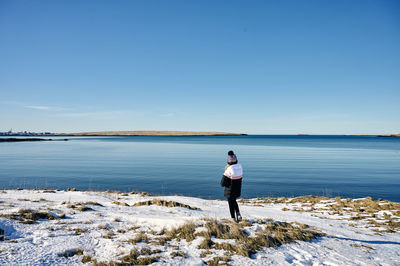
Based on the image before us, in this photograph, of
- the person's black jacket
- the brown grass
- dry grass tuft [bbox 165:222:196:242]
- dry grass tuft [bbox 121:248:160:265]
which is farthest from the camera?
the brown grass

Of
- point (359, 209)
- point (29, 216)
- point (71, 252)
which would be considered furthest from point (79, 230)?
point (359, 209)

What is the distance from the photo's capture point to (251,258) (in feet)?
19.7

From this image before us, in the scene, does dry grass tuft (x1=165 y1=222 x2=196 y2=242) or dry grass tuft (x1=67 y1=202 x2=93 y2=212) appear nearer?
dry grass tuft (x1=165 y1=222 x2=196 y2=242)

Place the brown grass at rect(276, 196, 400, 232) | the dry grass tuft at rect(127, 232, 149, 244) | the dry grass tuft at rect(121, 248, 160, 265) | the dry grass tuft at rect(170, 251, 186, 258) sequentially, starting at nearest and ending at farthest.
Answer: the dry grass tuft at rect(121, 248, 160, 265)
the dry grass tuft at rect(170, 251, 186, 258)
the dry grass tuft at rect(127, 232, 149, 244)
the brown grass at rect(276, 196, 400, 232)

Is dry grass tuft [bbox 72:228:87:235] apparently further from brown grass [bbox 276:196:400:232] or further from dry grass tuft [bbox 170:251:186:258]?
brown grass [bbox 276:196:400:232]

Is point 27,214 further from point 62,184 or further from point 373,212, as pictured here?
point 62,184

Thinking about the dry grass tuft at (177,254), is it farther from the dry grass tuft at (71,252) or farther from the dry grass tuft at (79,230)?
the dry grass tuft at (79,230)

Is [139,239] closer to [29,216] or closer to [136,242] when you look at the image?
[136,242]

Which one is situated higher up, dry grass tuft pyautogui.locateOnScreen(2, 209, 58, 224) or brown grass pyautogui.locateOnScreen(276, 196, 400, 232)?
dry grass tuft pyautogui.locateOnScreen(2, 209, 58, 224)

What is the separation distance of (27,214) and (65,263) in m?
3.59

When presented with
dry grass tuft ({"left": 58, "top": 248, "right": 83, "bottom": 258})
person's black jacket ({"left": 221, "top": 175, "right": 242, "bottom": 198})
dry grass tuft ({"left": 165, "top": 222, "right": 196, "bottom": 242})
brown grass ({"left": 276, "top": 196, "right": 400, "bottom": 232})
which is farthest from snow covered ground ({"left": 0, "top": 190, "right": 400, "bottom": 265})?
person's black jacket ({"left": 221, "top": 175, "right": 242, "bottom": 198})

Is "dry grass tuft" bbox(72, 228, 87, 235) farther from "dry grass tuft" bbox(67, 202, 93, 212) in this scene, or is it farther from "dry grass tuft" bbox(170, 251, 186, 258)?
"dry grass tuft" bbox(170, 251, 186, 258)

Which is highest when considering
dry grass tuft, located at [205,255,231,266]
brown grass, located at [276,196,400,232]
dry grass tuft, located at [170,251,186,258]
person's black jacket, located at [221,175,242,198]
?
person's black jacket, located at [221,175,242,198]

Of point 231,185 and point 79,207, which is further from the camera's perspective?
point 79,207
